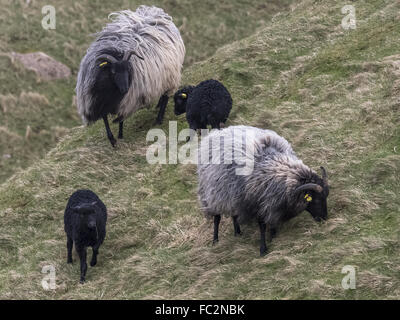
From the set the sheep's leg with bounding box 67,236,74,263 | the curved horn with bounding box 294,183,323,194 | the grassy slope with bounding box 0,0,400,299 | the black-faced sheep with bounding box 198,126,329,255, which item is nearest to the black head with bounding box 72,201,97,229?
the sheep's leg with bounding box 67,236,74,263

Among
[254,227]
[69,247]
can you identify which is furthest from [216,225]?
[69,247]

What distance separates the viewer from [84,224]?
10828mm

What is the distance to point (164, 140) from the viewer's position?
49.6 ft

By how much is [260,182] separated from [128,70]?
6.20 m

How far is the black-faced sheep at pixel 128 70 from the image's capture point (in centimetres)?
1438

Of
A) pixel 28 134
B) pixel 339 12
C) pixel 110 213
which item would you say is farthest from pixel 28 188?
pixel 339 12

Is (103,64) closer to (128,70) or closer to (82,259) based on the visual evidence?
(128,70)

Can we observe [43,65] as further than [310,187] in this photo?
Yes

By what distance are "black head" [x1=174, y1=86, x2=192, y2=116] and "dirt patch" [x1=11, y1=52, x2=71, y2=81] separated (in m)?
10.9

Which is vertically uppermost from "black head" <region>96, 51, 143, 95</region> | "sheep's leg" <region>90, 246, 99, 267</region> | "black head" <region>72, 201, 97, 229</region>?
"black head" <region>96, 51, 143, 95</region>

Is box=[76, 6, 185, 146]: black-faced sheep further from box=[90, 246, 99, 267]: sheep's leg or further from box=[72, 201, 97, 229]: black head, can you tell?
box=[90, 246, 99, 267]: sheep's leg

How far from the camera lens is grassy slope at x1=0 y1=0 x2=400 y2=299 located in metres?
9.02

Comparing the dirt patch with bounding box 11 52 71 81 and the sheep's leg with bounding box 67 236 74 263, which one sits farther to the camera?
the dirt patch with bounding box 11 52 71 81

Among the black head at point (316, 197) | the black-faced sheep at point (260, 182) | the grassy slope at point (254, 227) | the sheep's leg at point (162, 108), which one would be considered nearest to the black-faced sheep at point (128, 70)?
the sheep's leg at point (162, 108)
